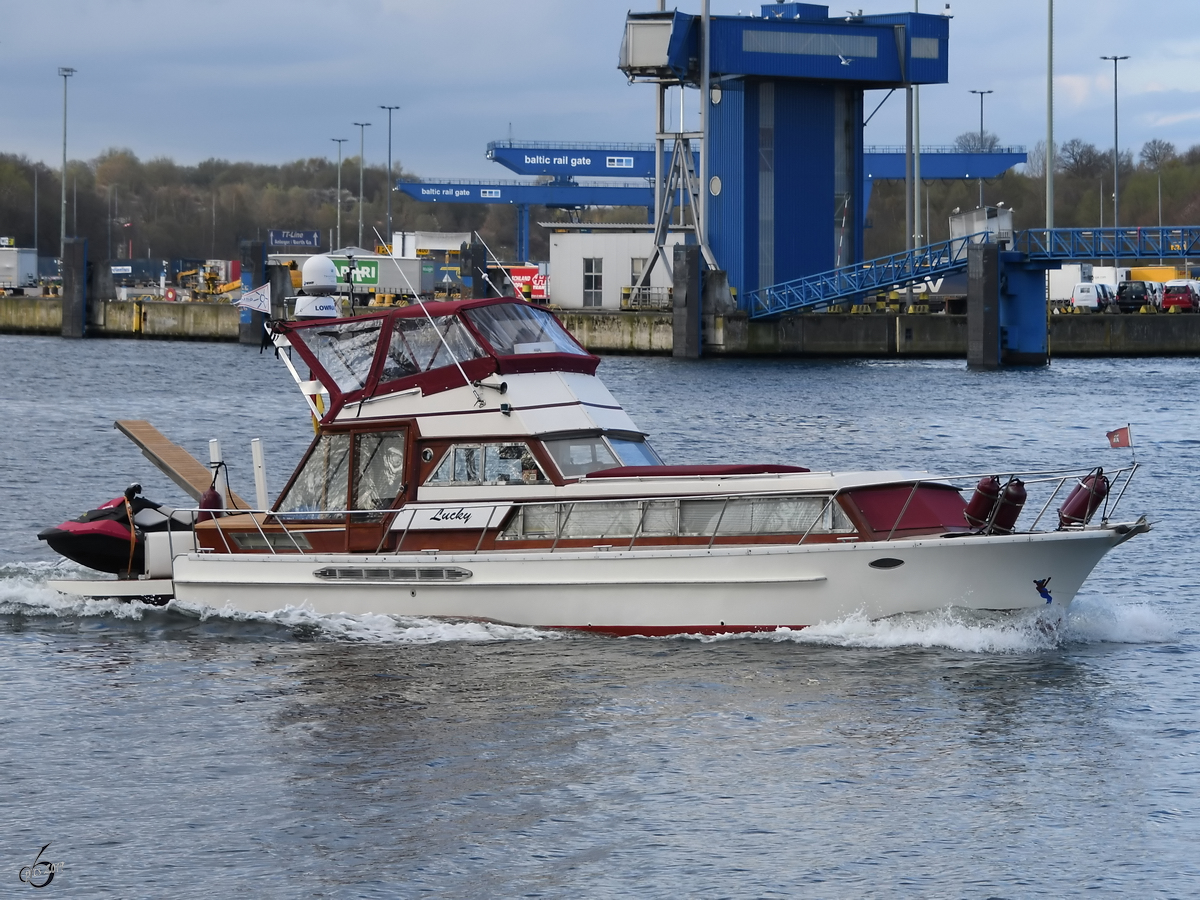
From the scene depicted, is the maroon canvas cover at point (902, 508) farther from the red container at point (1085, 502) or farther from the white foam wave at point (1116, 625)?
the white foam wave at point (1116, 625)

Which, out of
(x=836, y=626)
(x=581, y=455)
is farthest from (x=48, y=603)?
(x=836, y=626)

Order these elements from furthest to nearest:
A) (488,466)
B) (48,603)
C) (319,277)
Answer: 1. (319,277)
2. (48,603)
3. (488,466)

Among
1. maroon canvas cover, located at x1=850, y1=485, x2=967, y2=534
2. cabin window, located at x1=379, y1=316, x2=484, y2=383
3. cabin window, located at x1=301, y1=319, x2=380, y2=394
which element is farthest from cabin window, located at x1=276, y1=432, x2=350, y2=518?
maroon canvas cover, located at x1=850, y1=485, x2=967, y2=534

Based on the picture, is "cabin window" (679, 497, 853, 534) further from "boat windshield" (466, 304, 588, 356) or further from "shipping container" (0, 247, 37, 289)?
"shipping container" (0, 247, 37, 289)

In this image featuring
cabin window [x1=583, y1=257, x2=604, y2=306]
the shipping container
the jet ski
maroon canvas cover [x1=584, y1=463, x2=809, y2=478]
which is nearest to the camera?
maroon canvas cover [x1=584, y1=463, x2=809, y2=478]

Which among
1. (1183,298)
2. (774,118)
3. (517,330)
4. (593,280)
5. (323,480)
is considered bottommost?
(323,480)

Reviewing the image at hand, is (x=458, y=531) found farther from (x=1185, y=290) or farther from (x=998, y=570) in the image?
(x=1185, y=290)

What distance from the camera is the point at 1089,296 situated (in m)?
90.1

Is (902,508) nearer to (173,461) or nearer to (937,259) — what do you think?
(173,461)

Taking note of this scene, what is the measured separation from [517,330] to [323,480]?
316 centimetres

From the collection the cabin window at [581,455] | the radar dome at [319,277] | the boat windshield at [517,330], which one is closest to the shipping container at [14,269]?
the radar dome at [319,277]

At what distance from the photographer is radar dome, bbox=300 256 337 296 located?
25.2 metres

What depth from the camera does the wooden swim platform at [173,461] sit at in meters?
25.2

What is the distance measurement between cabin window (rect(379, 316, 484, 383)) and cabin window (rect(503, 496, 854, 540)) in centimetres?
237
